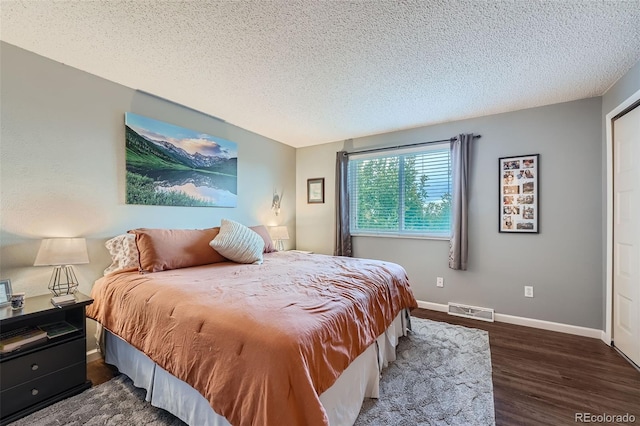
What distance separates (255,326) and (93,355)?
6.80ft

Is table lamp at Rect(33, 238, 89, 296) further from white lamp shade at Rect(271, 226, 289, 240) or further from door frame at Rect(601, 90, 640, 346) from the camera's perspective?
door frame at Rect(601, 90, 640, 346)

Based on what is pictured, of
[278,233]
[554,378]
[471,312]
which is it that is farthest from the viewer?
[278,233]

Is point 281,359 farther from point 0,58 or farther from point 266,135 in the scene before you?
point 266,135

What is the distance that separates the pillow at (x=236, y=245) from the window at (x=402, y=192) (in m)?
1.86

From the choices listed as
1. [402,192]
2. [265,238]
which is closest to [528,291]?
[402,192]

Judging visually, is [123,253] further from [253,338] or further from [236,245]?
[253,338]

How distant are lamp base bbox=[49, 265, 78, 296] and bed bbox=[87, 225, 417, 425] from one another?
0.20 meters

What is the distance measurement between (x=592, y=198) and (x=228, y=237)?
370 centimetres

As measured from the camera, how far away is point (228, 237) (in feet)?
8.95

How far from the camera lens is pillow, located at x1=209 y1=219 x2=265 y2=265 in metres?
2.69

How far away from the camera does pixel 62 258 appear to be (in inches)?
75.0

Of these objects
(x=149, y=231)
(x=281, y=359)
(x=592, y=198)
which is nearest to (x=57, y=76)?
(x=149, y=231)

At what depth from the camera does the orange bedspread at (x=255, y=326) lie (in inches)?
42.8

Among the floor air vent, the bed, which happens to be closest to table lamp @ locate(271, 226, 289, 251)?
the bed
